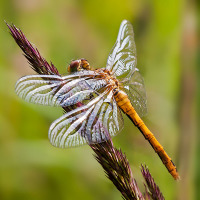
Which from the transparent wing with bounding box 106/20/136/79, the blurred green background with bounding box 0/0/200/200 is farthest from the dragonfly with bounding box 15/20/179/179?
the blurred green background with bounding box 0/0/200/200

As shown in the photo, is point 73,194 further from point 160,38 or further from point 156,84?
point 160,38

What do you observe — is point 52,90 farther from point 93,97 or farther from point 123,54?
point 123,54

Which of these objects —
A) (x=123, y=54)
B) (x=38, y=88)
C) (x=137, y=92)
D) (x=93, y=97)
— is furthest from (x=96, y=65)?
(x=38, y=88)

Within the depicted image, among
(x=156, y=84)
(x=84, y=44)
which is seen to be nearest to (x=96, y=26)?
(x=84, y=44)

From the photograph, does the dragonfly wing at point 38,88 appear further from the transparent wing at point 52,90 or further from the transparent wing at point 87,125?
the transparent wing at point 87,125

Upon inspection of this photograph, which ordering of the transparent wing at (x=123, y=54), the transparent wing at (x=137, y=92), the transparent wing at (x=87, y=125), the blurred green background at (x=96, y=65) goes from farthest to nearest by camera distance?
the blurred green background at (x=96, y=65) → the transparent wing at (x=123, y=54) → the transparent wing at (x=137, y=92) → the transparent wing at (x=87, y=125)

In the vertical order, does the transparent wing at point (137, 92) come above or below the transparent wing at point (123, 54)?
below

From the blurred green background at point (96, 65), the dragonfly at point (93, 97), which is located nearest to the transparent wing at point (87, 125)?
the dragonfly at point (93, 97)

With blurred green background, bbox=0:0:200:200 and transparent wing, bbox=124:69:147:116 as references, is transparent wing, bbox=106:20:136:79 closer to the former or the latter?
transparent wing, bbox=124:69:147:116
